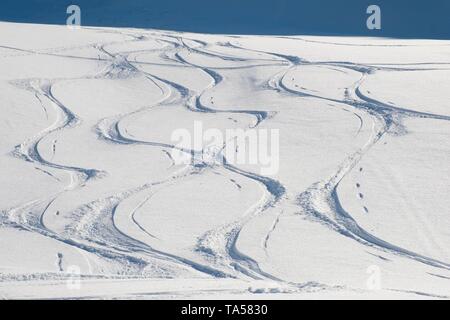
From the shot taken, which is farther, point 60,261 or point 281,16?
point 281,16

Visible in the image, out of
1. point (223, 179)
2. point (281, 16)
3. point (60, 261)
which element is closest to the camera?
point (60, 261)

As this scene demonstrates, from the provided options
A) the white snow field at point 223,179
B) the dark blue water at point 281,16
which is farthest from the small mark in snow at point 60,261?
the dark blue water at point 281,16

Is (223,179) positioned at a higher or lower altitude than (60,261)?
higher

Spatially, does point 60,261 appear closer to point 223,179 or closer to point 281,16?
point 223,179

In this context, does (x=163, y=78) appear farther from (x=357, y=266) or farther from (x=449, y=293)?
(x=449, y=293)

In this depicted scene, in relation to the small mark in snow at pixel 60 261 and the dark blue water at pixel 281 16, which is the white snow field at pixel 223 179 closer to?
the small mark in snow at pixel 60 261

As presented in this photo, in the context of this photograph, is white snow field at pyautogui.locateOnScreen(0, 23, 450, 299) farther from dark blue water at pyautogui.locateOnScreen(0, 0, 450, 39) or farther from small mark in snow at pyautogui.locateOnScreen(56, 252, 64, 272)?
dark blue water at pyautogui.locateOnScreen(0, 0, 450, 39)

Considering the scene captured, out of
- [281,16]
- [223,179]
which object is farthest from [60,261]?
[281,16]

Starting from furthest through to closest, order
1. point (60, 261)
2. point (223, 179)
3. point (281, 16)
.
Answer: point (281, 16) → point (223, 179) → point (60, 261)
